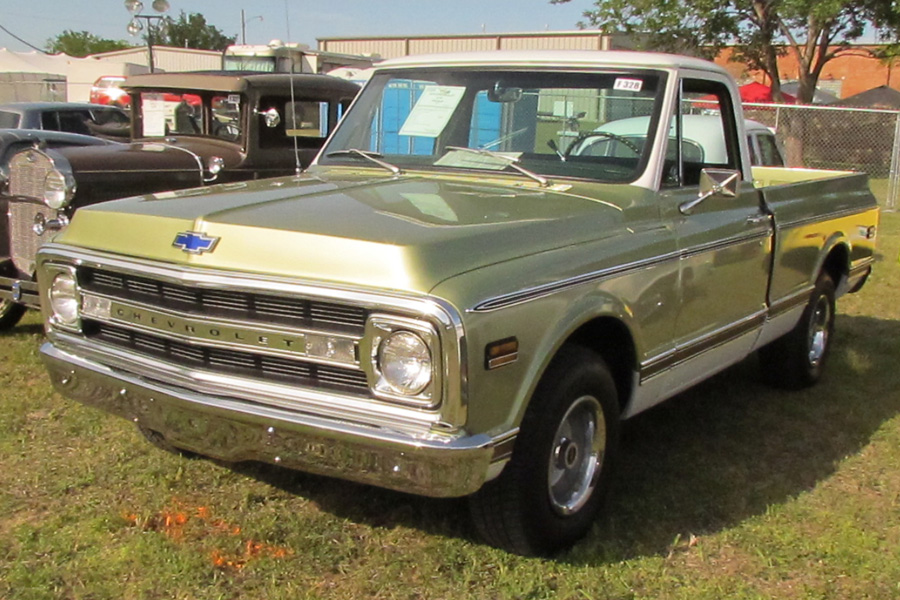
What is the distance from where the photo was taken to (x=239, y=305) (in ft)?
9.86

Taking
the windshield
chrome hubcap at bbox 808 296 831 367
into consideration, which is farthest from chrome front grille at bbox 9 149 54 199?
chrome hubcap at bbox 808 296 831 367

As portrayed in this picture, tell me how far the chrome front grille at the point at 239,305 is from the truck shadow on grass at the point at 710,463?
3.69 feet

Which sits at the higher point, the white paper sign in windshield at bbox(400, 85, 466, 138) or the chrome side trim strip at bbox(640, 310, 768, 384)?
the white paper sign in windshield at bbox(400, 85, 466, 138)

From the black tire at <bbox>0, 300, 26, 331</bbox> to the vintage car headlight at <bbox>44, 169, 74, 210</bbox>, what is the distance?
921mm

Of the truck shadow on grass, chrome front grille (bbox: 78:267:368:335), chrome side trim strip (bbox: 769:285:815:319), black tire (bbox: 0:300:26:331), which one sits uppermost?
chrome front grille (bbox: 78:267:368:335)

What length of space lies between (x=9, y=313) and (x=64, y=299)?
3.27 m

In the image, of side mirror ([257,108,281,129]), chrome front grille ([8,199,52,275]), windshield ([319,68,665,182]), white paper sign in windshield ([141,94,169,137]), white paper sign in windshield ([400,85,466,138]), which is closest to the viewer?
windshield ([319,68,665,182])

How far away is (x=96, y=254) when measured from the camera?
11.0ft

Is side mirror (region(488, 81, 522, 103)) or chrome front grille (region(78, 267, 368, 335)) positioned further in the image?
side mirror (region(488, 81, 522, 103))

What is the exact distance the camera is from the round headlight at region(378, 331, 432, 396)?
2.75m

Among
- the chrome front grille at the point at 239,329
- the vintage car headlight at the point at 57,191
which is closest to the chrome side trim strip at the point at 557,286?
the chrome front grille at the point at 239,329

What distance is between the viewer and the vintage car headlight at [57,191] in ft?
19.0

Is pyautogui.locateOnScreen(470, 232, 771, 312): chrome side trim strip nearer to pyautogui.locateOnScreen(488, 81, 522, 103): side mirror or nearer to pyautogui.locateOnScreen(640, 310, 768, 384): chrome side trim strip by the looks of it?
pyautogui.locateOnScreen(640, 310, 768, 384): chrome side trim strip

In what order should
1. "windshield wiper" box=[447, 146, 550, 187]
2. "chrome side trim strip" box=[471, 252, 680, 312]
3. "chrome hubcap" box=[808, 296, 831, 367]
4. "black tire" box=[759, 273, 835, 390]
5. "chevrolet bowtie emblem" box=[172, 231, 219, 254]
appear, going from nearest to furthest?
"chrome side trim strip" box=[471, 252, 680, 312], "chevrolet bowtie emblem" box=[172, 231, 219, 254], "windshield wiper" box=[447, 146, 550, 187], "black tire" box=[759, 273, 835, 390], "chrome hubcap" box=[808, 296, 831, 367]
